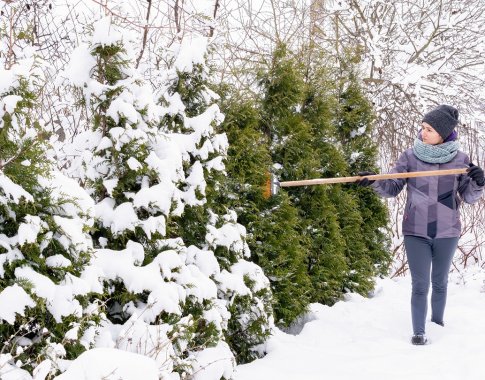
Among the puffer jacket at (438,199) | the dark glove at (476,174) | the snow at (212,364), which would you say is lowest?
the snow at (212,364)

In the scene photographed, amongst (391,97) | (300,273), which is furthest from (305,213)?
(391,97)

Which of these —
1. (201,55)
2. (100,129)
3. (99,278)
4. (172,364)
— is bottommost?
(172,364)

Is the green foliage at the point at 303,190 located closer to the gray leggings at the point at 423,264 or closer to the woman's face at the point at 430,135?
the gray leggings at the point at 423,264

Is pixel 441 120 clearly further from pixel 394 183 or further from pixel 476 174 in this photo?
pixel 394 183

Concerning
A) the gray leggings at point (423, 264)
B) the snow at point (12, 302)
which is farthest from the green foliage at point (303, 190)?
the snow at point (12, 302)

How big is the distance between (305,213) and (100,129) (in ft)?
10.5

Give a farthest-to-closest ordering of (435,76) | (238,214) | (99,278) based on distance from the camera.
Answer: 1. (435,76)
2. (238,214)
3. (99,278)

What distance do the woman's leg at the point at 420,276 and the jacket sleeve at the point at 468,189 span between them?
51 centimetres

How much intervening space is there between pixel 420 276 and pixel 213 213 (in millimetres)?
2056

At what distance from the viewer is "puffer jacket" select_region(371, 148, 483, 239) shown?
5457 mm

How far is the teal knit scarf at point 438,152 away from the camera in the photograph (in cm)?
545

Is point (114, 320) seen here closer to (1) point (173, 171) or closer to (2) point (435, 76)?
(1) point (173, 171)

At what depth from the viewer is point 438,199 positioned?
5535 mm

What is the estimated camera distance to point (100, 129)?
13.0ft
